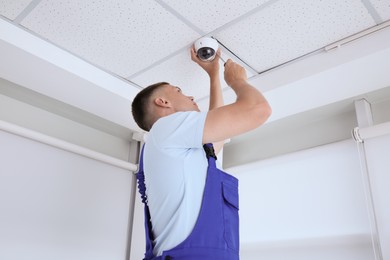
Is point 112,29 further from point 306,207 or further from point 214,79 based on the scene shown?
point 306,207

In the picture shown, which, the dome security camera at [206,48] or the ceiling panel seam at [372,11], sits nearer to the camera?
the ceiling panel seam at [372,11]

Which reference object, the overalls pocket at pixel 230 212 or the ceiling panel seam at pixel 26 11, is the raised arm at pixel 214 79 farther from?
the ceiling panel seam at pixel 26 11

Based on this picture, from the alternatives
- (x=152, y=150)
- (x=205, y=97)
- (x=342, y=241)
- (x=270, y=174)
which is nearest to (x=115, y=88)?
(x=205, y=97)

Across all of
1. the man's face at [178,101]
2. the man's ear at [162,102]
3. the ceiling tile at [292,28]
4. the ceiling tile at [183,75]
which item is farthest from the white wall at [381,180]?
the man's ear at [162,102]

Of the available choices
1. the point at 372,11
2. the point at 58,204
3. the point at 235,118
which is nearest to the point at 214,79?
the point at 235,118

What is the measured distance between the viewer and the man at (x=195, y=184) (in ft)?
3.74

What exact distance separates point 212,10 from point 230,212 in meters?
0.76

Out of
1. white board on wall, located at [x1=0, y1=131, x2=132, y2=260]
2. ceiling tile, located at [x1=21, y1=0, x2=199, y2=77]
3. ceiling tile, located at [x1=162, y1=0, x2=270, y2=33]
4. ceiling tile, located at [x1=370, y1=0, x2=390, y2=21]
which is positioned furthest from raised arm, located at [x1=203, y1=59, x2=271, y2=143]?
white board on wall, located at [x1=0, y1=131, x2=132, y2=260]

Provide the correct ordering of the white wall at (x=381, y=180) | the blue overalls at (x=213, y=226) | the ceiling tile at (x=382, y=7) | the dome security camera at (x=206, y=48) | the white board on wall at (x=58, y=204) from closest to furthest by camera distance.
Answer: the blue overalls at (x=213, y=226) → the ceiling tile at (x=382, y=7) → the dome security camera at (x=206, y=48) → the white wall at (x=381, y=180) → the white board on wall at (x=58, y=204)

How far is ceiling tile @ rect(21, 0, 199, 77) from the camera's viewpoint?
1.47 meters

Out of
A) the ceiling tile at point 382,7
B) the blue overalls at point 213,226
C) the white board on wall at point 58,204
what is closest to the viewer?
the blue overalls at point 213,226

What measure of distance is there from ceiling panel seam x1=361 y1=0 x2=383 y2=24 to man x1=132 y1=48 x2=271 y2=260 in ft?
1.90

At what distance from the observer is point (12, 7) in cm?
148

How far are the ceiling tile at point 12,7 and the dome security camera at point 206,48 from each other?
679 mm
